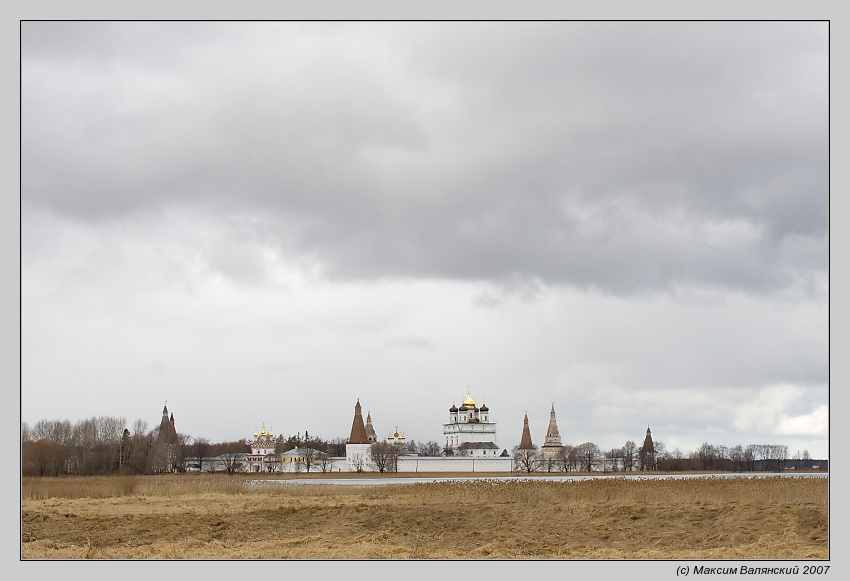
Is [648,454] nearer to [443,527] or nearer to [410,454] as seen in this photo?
[410,454]

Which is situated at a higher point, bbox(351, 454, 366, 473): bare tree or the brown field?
the brown field

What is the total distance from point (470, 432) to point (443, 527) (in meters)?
104

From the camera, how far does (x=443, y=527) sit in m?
25.4

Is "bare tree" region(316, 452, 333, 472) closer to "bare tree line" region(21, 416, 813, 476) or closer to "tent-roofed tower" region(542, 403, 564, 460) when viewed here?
"bare tree line" region(21, 416, 813, 476)

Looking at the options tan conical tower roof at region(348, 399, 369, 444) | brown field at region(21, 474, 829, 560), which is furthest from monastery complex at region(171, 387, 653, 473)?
brown field at region(21, 474, 829, 560)

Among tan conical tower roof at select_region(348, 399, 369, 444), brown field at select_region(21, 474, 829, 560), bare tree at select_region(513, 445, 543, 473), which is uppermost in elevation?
brown field at select_region(21, 474, 829, 560)

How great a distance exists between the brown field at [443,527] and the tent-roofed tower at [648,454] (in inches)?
3579

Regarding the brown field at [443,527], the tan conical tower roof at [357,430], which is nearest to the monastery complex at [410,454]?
the tan conical tower roof at [357,430]

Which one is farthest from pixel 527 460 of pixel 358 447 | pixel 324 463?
pixel 324 463

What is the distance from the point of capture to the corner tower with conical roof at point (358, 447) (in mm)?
111562

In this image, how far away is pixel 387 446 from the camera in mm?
114125

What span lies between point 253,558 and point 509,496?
55.5 feet

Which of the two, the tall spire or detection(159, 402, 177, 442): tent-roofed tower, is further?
the tall spire

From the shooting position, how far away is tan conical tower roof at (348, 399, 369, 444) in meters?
116
